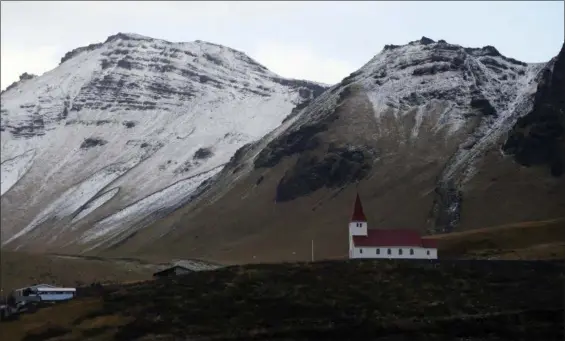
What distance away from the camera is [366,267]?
Result: 9856 centimetres

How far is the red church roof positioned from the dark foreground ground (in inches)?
351

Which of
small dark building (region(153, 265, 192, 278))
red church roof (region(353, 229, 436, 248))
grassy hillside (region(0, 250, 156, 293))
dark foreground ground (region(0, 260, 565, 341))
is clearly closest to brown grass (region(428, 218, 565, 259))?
red church roof (region(353, 229, 436, 248))

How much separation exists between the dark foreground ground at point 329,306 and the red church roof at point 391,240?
29.2 ft

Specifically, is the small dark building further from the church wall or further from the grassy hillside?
the grassy hillside

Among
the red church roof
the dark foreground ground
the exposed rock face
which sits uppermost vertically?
the exposed rock face

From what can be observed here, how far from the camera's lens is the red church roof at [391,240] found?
10888 centimetres

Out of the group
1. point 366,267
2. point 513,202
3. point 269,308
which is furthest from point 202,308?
point 513,202

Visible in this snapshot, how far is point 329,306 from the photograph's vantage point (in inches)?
3408

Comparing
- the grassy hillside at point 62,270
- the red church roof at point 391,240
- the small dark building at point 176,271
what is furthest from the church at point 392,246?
the grassy hillside at point 62,270

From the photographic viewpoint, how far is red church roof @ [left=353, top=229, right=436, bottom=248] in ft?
357

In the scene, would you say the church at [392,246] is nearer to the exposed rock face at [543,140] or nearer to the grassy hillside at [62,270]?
the grassy hillside at [62,270]

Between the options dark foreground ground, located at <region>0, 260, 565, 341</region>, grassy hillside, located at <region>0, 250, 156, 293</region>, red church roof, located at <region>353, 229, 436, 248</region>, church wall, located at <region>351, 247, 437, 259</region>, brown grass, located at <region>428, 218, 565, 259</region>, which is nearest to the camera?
dark foreground ground, located at <region>0, 260, 565, 341</region>

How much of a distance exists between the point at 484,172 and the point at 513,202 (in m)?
19.6

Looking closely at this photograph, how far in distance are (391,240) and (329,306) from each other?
2469 centimetres
